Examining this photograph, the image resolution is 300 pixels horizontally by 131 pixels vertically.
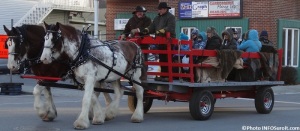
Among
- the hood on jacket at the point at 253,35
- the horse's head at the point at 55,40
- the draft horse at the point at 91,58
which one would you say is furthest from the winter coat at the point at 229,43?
the horse's head at the point at 55,40

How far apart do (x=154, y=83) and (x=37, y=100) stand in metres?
2.58

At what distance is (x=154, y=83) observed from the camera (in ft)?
39.3

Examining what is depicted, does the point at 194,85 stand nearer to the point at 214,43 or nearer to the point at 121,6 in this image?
the point at 214,43

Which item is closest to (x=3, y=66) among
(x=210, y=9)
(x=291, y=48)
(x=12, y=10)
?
(x=12, y=10)

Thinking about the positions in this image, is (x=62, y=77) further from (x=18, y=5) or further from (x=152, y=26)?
(x=18, y=5)

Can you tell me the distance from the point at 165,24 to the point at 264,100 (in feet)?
11.1

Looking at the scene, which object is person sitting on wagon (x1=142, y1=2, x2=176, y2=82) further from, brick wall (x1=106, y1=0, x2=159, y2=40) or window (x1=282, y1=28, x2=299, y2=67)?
brick wall (x1=106, y1=0, x2=159, y2=40)

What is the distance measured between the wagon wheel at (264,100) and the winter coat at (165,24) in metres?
2.88

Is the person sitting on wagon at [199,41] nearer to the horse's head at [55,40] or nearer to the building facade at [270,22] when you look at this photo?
the horse's head at [55,40]

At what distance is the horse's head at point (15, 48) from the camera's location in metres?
10.4

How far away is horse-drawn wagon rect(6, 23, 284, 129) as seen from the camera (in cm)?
1045

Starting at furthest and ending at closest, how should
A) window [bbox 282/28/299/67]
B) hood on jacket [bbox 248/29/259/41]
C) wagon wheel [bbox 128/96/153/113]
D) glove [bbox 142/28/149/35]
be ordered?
1. window [bbox 282/28/299/67]
2. hood on jacket [bbox 248/29/259/41]
3. wagon wheel [bbox 128/96/153/113]
4. glove [bbox 142/28/149/35]

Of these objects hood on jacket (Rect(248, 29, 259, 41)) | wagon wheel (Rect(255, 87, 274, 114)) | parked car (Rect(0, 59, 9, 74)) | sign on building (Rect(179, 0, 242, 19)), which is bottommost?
parked car (Rect(0, 59, 9, 74))

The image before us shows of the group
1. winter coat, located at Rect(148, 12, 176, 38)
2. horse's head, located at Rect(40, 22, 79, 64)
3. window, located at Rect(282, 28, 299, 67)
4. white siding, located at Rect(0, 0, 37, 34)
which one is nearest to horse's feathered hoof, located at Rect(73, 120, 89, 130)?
horse's head, located at Rect(40, 22, 79, 64)
